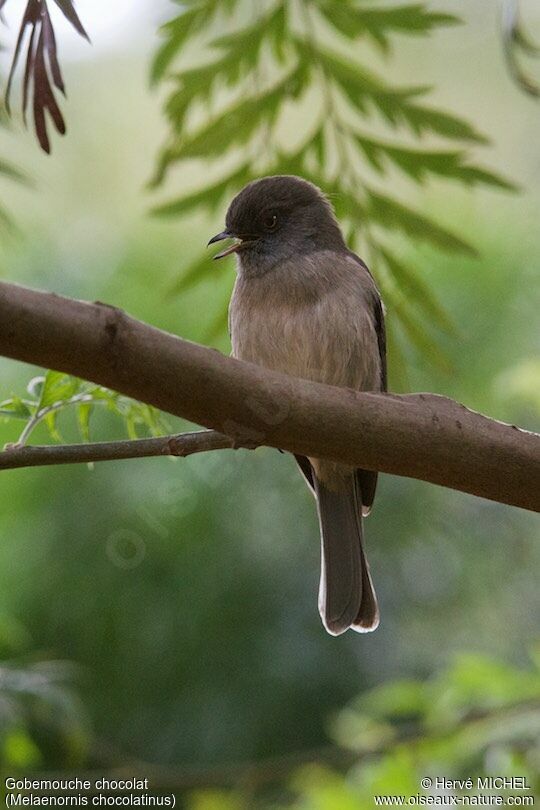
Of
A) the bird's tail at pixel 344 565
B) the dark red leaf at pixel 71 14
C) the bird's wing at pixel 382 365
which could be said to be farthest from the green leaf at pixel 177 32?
the bird's tail at pixel 344 565

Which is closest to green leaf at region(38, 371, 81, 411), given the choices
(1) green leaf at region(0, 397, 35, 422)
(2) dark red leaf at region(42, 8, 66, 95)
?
(1) green leaf at region(0, 397, 35, 422)

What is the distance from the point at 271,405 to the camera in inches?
56.7

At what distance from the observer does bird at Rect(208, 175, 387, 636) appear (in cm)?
253

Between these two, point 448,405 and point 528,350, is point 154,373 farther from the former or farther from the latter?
point 528,350

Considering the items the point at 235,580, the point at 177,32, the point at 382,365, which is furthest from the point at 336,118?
the point at 235,580

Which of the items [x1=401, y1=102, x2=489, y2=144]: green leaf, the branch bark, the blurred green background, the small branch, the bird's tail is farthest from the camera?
the blurred green background

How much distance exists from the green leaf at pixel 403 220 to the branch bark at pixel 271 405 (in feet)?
2.58

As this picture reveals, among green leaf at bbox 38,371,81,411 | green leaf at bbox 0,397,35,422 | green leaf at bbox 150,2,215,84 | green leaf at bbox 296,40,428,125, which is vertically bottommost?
green leaf at bbox 0,397,35,422

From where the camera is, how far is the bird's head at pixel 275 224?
2758 millimetres

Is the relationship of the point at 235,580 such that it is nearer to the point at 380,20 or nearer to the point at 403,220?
the point at 403,220

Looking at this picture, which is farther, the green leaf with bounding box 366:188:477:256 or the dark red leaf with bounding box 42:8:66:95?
the green leaf with bounding box 366:188:477:256

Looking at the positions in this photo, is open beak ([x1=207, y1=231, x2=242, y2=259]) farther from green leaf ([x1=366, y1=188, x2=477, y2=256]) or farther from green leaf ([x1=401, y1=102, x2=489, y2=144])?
green leaf ([x1=401, y1=102, x2=489, y2=144])

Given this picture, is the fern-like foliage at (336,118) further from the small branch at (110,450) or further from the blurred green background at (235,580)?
the blurred green background at (235,580)

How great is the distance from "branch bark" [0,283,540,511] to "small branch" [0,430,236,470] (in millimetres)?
87
